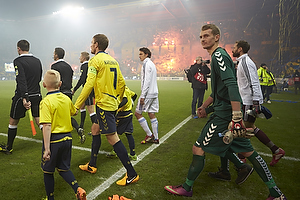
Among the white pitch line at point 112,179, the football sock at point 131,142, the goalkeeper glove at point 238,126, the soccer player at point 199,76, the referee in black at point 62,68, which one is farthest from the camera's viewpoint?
the soccer player at point 199,76

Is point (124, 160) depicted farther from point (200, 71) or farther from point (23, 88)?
point (200, 71)

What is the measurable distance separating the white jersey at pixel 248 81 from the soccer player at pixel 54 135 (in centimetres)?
293

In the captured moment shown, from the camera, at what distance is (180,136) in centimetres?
565

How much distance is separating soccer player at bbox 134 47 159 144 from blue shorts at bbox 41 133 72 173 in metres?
2.39

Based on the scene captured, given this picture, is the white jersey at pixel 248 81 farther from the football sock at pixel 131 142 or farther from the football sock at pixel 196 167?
the football sock at pixel 131 142

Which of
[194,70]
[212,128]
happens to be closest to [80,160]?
[212,128]

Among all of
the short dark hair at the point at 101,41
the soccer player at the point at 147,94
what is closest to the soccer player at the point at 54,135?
the short dark hair at the point at 101,41

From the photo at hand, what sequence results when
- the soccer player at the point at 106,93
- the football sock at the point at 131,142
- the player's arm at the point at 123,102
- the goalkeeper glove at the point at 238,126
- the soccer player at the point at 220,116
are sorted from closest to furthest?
the goalkeeper glove at the point at 238,126 → the soccer player at the point at 220,116 → the soccer player at the point at 106,93 → the player's arm at the point at 123,102 → the football sock at the point at 131,142

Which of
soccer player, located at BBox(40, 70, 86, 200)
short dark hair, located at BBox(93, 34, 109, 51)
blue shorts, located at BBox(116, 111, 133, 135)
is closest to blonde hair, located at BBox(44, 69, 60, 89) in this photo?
soccer player, located at BBox(40, 70, 86, 200)

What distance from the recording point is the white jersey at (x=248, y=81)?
3709mm

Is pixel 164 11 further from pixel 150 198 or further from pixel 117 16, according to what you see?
pixel 150 198

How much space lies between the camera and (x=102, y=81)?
2.96 m

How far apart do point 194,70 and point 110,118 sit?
556 centimetres

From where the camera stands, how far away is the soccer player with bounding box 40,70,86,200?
229 centimetres
